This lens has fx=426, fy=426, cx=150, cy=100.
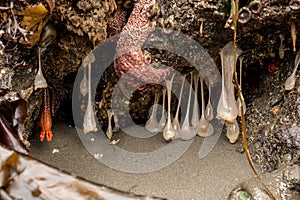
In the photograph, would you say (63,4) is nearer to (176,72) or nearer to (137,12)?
(137,12)

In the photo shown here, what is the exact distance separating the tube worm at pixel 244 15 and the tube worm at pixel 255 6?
3 centimetres

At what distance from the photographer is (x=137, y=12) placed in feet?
11.8

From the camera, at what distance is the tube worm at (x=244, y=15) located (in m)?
2.99

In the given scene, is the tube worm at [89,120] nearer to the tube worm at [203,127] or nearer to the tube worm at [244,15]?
the tube worm at [203,127]

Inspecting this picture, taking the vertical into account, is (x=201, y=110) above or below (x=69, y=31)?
below

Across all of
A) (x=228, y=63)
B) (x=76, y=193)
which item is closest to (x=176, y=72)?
(x=228, y=63)

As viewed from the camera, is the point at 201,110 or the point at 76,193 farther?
the point at 201,110

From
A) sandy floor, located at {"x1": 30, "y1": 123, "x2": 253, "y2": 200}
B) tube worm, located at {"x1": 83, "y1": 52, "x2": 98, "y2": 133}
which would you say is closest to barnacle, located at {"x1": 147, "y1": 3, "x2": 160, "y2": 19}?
tube worm, located at {"x1": 83, "y1": 52, "x2": 98, "y2": 133}

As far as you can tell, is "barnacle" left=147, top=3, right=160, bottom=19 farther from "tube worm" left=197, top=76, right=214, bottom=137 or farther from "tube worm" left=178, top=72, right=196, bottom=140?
"tube worm" left=197, top=76, right=214, bottom=137

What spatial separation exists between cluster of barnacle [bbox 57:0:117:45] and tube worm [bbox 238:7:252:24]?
3.49 feet

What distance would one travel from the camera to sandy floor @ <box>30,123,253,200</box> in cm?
330

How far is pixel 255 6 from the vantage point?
2.97 meters

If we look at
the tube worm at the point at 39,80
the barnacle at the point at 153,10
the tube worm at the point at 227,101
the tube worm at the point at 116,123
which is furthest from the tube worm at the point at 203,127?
the tube worm at the point at 39,80

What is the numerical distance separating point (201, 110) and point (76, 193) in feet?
9.06
